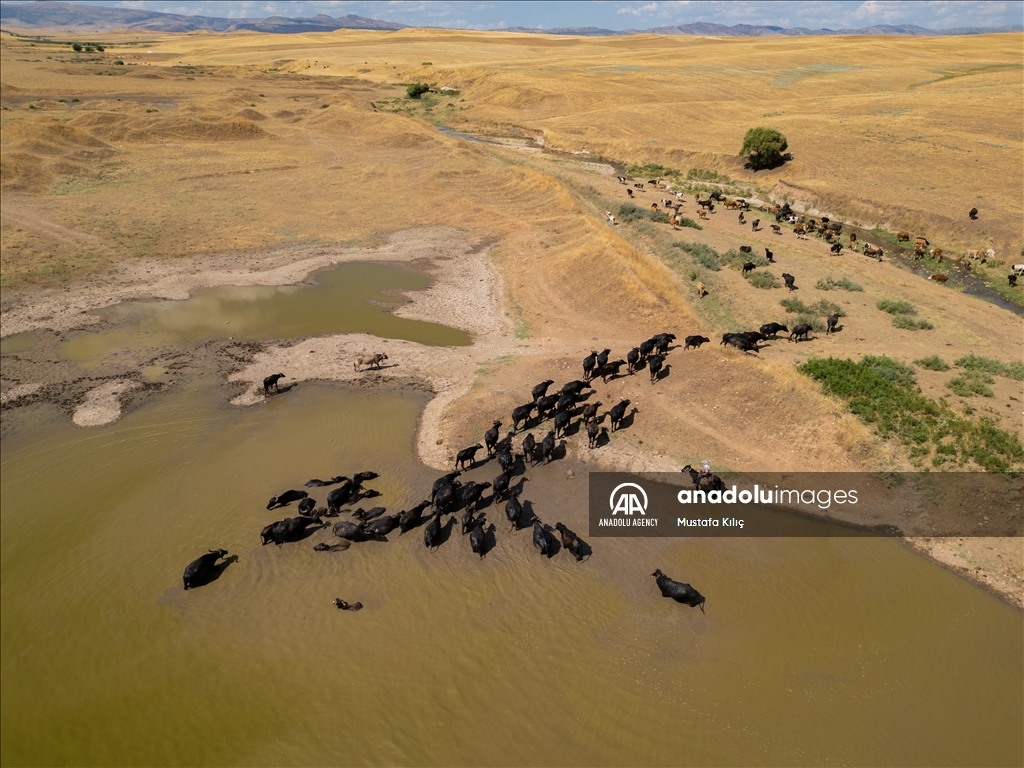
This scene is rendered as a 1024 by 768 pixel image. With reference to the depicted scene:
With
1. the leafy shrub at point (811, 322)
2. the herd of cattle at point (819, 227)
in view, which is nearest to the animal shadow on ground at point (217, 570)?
the leafy shrub at point (811, 322)

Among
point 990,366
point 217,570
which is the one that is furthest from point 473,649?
point 990,366

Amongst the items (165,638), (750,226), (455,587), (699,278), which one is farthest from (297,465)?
(750,226)

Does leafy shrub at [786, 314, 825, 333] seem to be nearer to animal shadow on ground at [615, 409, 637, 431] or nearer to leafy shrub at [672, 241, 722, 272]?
leafy shrub at [672, 241, 722, 272]

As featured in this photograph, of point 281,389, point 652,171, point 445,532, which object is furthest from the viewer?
point 652,171

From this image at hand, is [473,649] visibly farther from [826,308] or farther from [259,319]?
[826,308]

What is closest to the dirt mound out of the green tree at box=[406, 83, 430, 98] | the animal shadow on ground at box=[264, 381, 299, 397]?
the green tree at box=[406, 83, 430, 98]

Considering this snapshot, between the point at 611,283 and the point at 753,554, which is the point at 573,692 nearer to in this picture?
the point at 753,554
